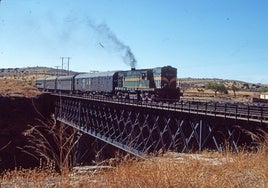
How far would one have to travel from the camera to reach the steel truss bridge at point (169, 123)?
53.7 ft

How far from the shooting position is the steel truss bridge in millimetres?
16359

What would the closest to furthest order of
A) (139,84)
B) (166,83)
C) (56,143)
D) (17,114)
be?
1. (56,143)
2. (166,83)
3. (139,84)
4. (17,114)

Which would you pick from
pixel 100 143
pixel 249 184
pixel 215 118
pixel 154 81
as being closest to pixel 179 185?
pixel 249 184

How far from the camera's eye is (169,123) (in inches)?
875

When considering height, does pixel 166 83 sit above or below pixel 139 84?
above

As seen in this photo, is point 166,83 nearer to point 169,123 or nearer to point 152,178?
point 169,123

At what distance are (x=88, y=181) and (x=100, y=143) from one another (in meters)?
32.4

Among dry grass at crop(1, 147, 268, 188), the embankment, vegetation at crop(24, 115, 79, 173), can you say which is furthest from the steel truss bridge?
the embankment

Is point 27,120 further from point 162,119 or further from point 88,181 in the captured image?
point 88,181

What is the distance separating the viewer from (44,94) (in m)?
59.8

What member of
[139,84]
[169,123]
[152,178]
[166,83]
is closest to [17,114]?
[139,84]

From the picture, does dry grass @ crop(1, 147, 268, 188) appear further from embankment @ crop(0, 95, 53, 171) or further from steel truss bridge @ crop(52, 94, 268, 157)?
embankment @ crop(0, 95, 53, 171)

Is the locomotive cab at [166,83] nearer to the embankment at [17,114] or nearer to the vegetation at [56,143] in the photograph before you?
the embankment at [17,114]

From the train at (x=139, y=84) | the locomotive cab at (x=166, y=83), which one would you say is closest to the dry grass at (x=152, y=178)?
the train at (x=139, y=84)
